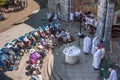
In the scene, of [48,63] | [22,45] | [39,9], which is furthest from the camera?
[39,9]

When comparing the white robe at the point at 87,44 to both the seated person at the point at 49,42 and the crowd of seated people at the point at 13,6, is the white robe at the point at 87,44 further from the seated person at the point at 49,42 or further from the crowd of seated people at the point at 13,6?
the crowd of seated people at the point at 13,6

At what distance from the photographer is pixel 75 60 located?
803 inches

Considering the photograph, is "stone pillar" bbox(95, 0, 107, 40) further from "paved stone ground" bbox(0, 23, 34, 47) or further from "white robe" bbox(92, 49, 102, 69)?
"paved stone ground" bbox(0, 23, 34, 47)

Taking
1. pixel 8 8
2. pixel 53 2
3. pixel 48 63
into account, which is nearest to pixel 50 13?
pixel 53 2

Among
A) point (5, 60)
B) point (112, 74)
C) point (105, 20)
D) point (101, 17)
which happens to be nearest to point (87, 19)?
point (101, 17)

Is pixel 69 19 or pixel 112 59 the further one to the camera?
pixel 69 19

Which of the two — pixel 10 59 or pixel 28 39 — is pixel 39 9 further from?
pixel 10 59

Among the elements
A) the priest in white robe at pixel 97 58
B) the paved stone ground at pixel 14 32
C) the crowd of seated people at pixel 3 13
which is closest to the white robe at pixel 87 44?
the priest in white robe at pixel 97 58

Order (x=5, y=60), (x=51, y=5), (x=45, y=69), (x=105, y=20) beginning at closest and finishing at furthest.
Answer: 1. (x=45, y=69)
2. (x=5, y=60)
3. (x=105, y=20)
4. (x=51, y=5)

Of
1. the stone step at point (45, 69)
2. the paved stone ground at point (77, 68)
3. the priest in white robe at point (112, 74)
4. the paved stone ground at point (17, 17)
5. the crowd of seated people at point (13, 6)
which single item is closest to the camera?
the priest in white robe at point (112, 74)

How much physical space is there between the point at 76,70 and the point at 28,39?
6.28 metres

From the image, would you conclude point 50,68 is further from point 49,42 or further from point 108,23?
point 108,23

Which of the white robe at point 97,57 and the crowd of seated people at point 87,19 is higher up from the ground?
the crowd of seated people at point 87,19

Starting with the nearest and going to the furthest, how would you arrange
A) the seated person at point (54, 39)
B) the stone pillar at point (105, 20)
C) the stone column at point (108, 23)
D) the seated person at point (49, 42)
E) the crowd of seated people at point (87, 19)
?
the stone column at point (108, 23), the stone pillar at point (105, 20), the seated person at point (49, 42), the seated person at point (54, 39), the crowd of seated people at point (87, 19)
